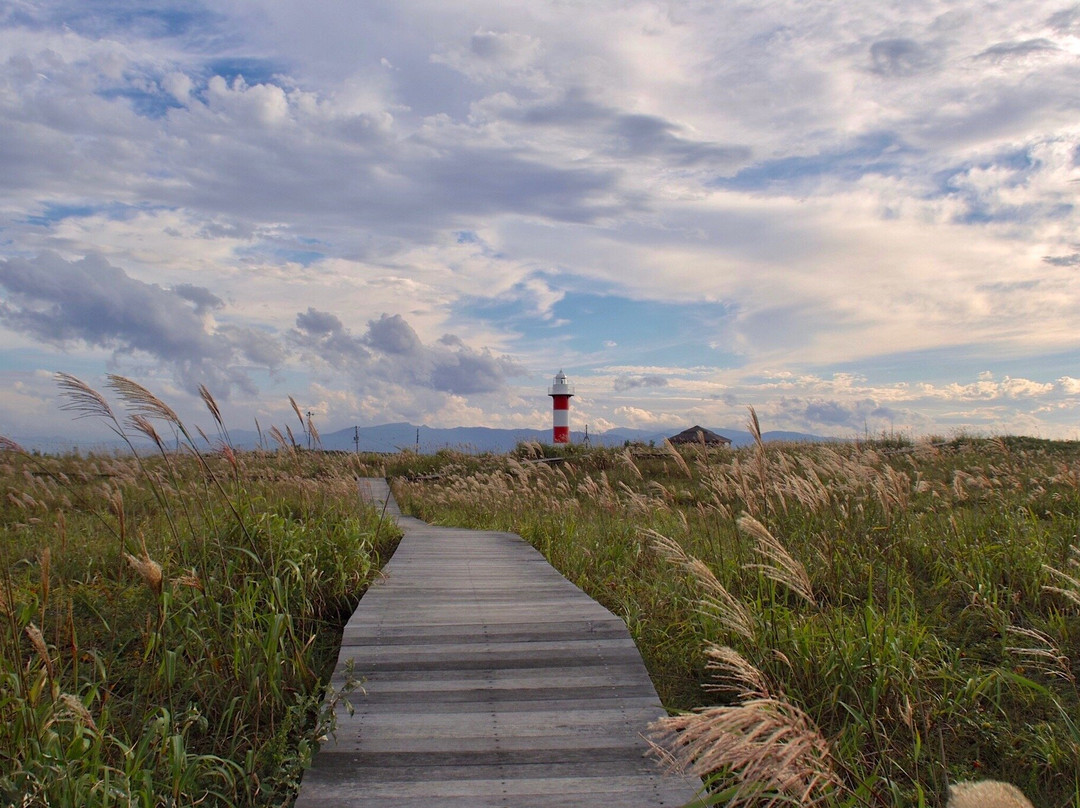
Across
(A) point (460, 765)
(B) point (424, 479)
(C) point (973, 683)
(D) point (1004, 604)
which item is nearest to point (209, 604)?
(A) point (460, 765)

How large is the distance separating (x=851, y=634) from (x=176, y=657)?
3.87m

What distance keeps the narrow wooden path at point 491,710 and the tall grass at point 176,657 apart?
0.31m

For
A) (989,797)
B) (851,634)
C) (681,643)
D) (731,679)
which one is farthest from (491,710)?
(989,797)

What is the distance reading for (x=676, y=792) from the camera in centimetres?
Result: 343

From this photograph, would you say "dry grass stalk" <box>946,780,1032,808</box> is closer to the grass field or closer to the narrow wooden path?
the grass field

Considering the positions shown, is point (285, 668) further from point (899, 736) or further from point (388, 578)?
point (899, 736)

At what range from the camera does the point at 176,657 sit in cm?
398

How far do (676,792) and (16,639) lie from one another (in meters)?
3.18

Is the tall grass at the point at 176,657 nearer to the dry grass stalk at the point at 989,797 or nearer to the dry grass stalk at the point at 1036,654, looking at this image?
the dry grass stalk at the point at 989,797

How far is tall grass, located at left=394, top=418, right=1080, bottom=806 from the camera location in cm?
304

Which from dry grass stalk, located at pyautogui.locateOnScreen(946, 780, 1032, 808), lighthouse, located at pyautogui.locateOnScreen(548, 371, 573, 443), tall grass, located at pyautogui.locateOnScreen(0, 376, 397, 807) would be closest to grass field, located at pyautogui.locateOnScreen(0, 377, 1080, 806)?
tall grass, located at pyautogui.locateOnScreen(0, 376, 397, 807)

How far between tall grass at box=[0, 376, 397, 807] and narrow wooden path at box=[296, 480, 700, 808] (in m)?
0.31

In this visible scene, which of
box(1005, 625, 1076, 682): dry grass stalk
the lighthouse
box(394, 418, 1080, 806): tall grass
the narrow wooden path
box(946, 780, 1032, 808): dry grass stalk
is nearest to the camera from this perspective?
box(946, 780, 1032, 808): dry grass stalk

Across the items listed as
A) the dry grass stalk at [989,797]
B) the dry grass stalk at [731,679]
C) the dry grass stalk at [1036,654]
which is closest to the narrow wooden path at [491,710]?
the dry grass stalk at [731,679]
